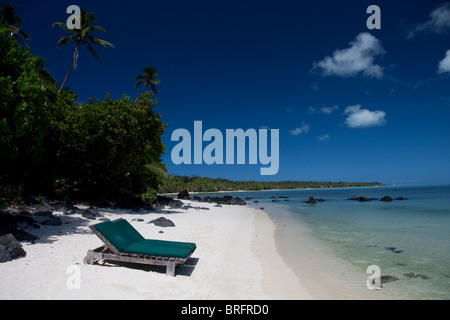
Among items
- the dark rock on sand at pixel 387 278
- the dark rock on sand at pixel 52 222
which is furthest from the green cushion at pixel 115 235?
the dark rock on sand at pixel 387 278

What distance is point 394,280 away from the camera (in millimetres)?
6957

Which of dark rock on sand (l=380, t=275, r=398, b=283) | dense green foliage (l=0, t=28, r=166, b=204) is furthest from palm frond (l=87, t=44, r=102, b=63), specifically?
dark rock on sand (l=380, t=275, r=398, b=283)

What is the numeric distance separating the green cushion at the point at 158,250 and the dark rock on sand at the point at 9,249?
2588 mm

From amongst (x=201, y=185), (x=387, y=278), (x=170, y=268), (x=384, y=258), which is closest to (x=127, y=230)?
(x=170, y=268)

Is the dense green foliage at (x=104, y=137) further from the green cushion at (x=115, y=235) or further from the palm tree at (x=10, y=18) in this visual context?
the palm tree at (x=10, y=18)

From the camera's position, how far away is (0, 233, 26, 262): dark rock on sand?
583 centimetres

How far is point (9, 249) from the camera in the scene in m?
6.01

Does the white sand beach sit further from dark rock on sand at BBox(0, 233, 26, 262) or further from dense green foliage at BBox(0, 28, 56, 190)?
dense green foliage at BBox(0, 28, 56, 190)

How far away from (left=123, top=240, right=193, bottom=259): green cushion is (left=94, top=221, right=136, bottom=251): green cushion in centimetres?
22

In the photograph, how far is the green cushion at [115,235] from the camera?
6484mm

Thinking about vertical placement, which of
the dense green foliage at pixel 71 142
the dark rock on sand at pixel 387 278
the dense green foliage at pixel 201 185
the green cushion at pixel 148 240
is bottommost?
the dense green foliage at pixel 201 185
